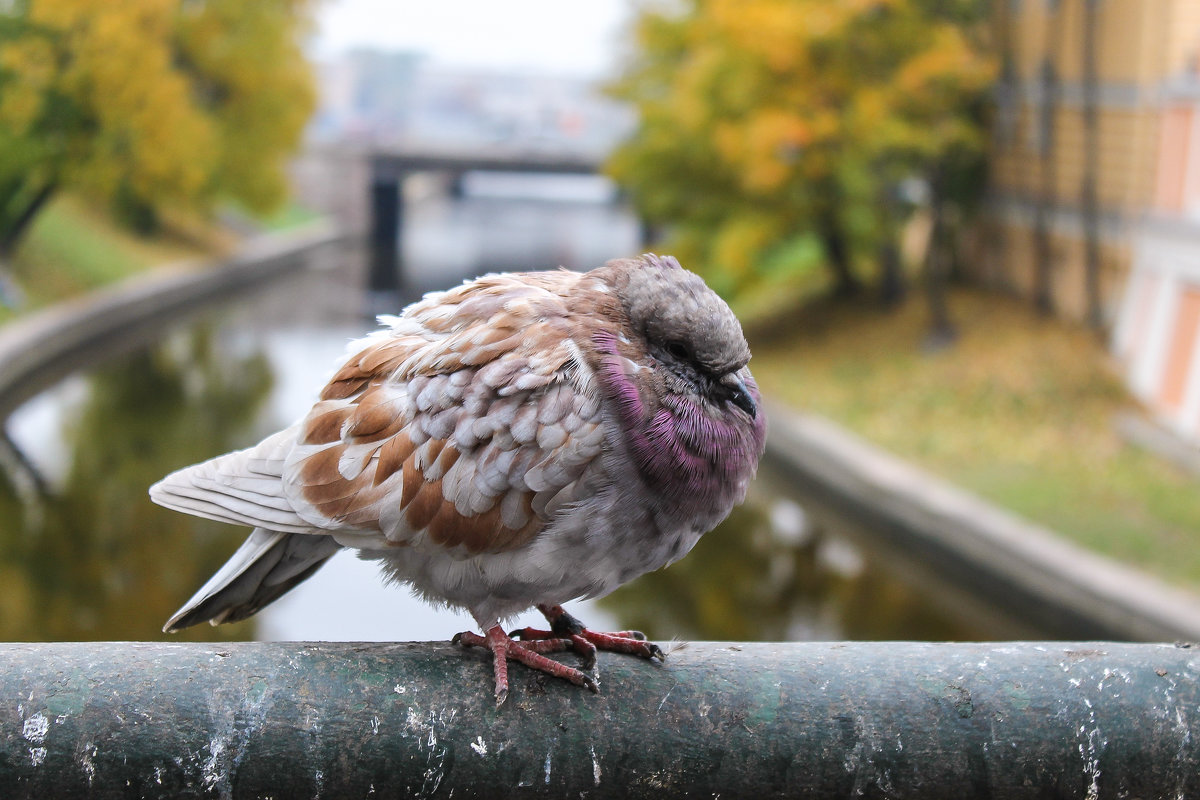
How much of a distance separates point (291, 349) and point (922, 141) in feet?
32.6

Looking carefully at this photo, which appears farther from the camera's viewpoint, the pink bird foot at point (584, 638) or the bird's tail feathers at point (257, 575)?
the bird's tail feathers at point (257, 575)

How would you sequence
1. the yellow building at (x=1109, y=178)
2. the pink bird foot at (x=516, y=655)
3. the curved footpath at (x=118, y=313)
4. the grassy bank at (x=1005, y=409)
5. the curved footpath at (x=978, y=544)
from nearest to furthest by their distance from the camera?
the pink bird foot at (x=516, y=655) → the curved footpath at (x=978, y=544) → the grassy bank at (x=1005, y=409) → the yellow building at (x=1109, y=178) → the curved footpath at (x=118, y=313)

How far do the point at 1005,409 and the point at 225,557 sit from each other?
8734mm

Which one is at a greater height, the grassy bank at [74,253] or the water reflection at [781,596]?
the grassy bank at [74,253]

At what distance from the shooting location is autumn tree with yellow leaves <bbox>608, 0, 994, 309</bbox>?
15.6m

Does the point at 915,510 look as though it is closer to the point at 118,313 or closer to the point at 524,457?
the point at 524,457

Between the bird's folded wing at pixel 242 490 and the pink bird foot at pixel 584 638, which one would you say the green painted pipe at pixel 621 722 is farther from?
the bird's folded wing at pixel 242 490

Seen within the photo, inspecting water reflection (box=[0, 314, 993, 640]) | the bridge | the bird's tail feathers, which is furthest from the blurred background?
the bridge

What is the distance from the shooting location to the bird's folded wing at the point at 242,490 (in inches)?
109

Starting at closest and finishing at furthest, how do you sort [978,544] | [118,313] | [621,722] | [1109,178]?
[621,722] < [978,544] < [1109,178] < [118,313]

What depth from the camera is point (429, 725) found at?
2338 millimetres

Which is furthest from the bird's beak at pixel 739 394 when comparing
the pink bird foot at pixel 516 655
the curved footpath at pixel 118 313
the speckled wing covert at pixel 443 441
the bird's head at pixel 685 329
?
the curved footpath at pixel 118 313

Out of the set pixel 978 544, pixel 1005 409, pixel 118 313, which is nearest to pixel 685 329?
pixel 978 544

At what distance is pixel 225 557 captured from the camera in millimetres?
10086
